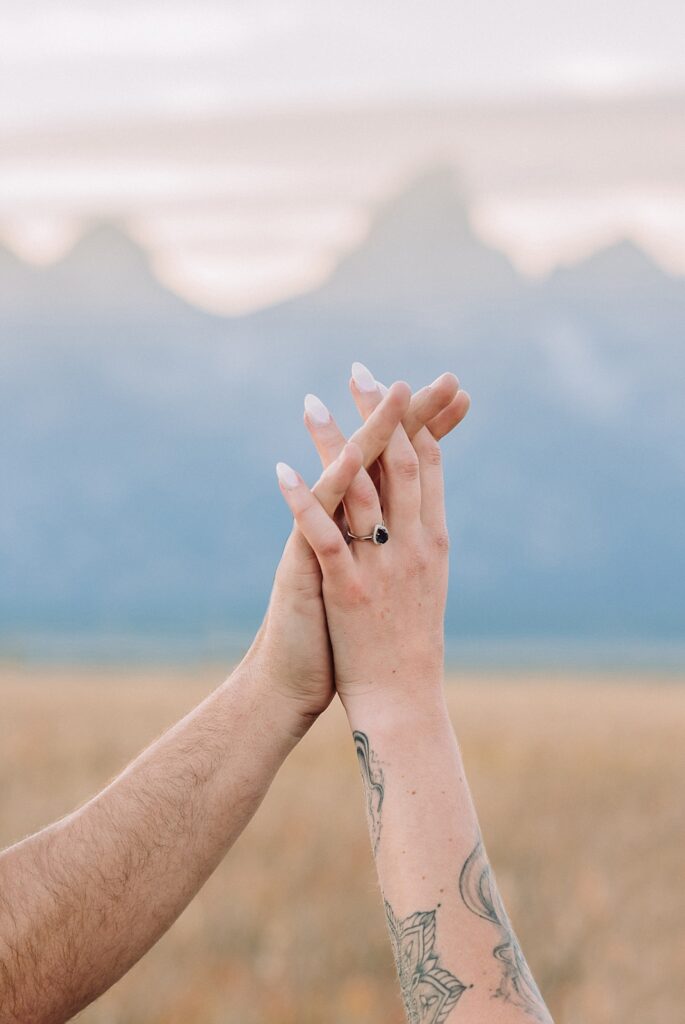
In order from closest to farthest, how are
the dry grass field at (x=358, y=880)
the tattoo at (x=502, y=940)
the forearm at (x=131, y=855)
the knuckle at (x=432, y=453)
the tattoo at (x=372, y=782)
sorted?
1. the tattoo at (x=502, y=940)
2. the tattoo at (x=372, y=782)
3. the forearm at (x=131, y=855)
4. the knuckle at (x=432, y=453)
5. the dry grass field at (x=358, y=880)

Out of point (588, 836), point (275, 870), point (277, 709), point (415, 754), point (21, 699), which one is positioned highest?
point (21, 699)

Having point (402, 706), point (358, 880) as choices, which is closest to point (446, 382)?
point (402, 706)

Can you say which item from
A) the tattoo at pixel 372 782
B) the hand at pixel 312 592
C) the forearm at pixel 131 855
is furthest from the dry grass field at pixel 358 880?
the tattoo at pixel 372 782

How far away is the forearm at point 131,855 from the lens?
2346 millimetres

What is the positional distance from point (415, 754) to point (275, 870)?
5802 mm

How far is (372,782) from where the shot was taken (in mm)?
2289

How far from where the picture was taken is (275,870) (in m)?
7.75

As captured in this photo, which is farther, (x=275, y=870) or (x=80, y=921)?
(x=275, y=870)

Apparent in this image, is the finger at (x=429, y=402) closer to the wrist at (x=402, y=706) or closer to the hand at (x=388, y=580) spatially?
the hand at (x=388, y=580)

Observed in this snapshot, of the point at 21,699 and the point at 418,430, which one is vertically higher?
the point at 21,699

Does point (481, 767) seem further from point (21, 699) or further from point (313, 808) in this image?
point (21, 699)

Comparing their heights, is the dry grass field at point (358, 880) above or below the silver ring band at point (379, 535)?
above

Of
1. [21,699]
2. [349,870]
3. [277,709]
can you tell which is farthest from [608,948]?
[21,699]

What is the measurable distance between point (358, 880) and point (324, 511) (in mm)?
5609
